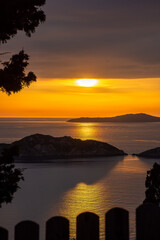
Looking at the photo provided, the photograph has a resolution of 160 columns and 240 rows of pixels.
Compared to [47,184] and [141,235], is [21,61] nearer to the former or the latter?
[141,235]

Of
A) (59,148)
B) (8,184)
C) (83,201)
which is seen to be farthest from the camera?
(59,148)

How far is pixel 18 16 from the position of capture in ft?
32.6

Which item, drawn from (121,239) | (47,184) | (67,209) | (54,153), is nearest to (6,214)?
(67,209)

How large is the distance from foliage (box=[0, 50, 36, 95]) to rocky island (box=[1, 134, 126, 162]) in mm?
108530

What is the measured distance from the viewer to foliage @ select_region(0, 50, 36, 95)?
1095 cm

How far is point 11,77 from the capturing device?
11.0 meters

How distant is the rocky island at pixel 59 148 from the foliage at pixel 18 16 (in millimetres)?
109530

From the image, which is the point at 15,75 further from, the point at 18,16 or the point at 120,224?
the point at 120,224

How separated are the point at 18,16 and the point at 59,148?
118 metres

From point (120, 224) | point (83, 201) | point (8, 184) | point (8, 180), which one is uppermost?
point (8, 180)

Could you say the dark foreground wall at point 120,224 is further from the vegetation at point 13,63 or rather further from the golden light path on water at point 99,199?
the golden light path on water at point 99,199

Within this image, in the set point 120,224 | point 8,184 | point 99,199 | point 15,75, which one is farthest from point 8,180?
point 99,199

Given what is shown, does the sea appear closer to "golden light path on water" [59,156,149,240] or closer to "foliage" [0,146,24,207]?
"golden light path on water" [59,156,149,240]

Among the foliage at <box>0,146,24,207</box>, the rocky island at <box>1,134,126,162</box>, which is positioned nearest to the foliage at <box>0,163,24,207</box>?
the foliage at <box>0,146,24,207</box>
